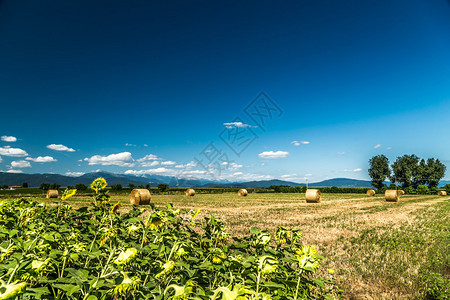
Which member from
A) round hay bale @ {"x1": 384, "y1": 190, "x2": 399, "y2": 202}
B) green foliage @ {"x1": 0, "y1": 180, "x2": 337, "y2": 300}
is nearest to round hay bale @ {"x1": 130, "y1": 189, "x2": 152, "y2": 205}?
green foliage @ {"x1": 0, "y1": 180, "x2": 337, "y2": 300}

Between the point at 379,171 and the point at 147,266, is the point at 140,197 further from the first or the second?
the point at 379,171

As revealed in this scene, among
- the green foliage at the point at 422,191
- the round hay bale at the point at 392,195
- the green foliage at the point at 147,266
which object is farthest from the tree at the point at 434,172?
the green foliage at the point at 147,266

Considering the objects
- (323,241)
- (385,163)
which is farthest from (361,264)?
(385,163)

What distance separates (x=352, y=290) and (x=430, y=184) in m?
114

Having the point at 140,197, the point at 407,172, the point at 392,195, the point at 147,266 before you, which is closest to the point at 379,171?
the point at 407,172

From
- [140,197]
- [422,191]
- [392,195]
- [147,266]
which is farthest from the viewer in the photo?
[422,191]

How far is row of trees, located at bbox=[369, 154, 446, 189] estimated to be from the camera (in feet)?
300

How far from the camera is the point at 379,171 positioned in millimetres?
93875

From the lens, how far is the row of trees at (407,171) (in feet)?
300

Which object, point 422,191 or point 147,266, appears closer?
point 147,266

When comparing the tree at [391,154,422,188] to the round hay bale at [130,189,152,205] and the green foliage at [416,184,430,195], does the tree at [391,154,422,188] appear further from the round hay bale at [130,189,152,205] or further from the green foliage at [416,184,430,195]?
the round hay bale at [130,189,152,205]

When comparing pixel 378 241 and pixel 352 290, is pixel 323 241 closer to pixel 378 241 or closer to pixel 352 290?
pixel 378 241

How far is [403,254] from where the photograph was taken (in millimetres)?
7055

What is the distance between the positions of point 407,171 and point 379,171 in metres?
8.83
